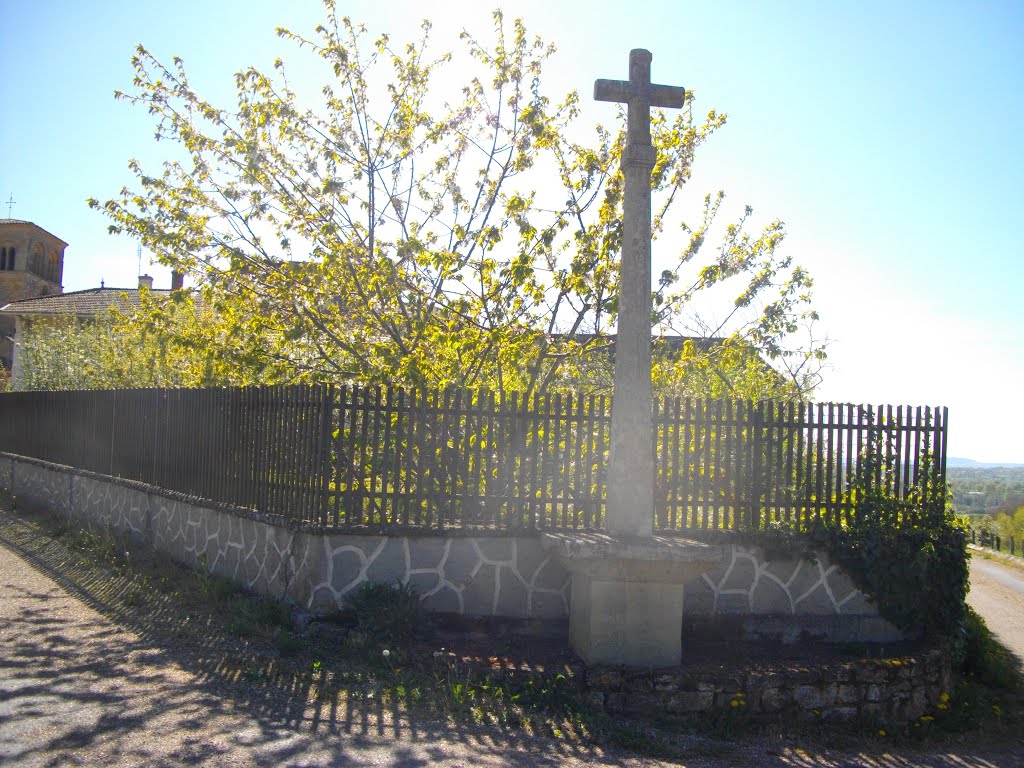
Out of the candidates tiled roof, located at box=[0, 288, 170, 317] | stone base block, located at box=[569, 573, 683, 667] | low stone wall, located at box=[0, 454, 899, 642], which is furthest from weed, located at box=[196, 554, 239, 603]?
tiled roof, located at box=[0, 288, 170, 317]

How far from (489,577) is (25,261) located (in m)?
63.0

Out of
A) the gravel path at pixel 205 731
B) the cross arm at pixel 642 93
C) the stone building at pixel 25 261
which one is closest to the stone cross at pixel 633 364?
the cross arm at pixel 642 93

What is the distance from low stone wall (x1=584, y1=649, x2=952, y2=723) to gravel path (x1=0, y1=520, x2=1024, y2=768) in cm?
40

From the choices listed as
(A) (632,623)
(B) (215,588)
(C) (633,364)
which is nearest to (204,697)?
(B) (215,588)

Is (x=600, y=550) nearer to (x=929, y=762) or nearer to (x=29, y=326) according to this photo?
(x=929, y=762)

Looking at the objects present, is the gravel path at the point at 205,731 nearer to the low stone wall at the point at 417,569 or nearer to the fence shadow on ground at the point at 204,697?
the fence shadow on ground at the point at 204,697

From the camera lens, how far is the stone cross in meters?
6.90

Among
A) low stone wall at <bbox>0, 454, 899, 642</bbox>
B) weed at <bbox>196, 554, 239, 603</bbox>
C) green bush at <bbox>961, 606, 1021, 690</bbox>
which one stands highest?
low stone wall at <bbox>0, 454, 899, 642</bbox>

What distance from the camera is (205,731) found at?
506 cm

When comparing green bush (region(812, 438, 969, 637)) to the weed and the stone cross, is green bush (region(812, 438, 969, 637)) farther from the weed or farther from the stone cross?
the weed

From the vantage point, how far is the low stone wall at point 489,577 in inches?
280

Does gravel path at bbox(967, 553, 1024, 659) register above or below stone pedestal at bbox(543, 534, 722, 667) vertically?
below

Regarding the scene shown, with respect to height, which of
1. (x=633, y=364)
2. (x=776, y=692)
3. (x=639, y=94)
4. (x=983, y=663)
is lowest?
(x=983, y=663)

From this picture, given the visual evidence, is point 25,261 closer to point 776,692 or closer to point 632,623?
point 632,623
